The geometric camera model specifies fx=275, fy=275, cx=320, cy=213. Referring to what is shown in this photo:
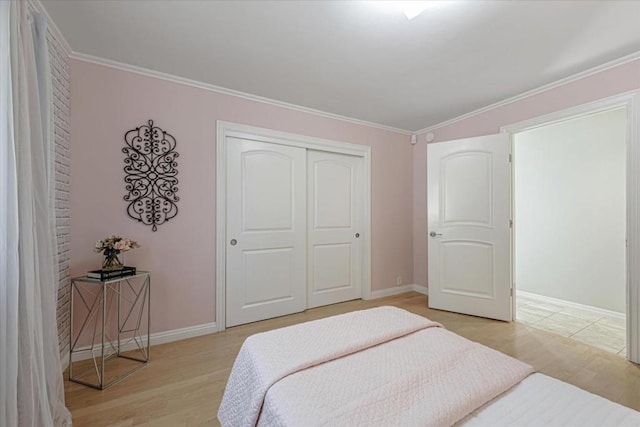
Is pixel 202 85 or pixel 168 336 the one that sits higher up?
pixel 202 85

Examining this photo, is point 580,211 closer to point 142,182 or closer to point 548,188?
point 548,188

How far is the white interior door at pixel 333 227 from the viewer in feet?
11.0

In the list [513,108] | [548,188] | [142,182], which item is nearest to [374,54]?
[513,108]

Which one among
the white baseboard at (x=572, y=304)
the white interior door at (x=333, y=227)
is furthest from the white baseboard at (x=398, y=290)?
the white baseboard at (x=572, y=304)

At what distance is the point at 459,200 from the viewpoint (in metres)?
3.18

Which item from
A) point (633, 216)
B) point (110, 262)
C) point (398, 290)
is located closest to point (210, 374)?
point (110, 262)

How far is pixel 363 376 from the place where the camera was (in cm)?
104

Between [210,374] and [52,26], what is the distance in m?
2.59

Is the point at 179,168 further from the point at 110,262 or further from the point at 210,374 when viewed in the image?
the point at 210,374

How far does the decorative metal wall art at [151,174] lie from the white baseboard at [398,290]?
269 cm

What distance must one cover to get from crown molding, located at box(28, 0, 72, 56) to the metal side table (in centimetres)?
167

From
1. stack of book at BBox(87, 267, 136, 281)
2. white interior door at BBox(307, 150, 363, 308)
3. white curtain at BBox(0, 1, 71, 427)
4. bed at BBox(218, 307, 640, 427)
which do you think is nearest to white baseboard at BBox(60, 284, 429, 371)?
stack of book at BBox(87, 267, 136, 281)

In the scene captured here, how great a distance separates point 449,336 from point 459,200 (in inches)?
85.6

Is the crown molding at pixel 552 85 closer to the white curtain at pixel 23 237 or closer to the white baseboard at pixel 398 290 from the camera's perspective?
the white baseboard at pixel 398 290
